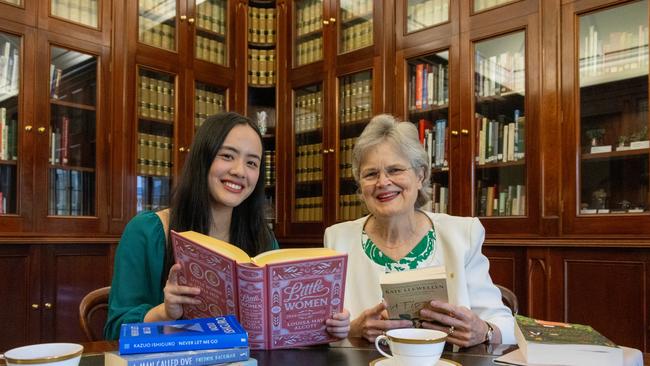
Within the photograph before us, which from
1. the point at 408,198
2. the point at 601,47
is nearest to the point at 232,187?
the point at 408,198

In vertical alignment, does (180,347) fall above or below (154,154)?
below

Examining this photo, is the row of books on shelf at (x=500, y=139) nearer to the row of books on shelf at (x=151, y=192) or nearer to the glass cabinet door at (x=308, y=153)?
the glass cabinet door at (x=308, y=153)

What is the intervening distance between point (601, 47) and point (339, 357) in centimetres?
233

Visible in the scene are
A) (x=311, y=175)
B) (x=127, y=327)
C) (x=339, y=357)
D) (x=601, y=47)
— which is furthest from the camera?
(x=311, y=175)

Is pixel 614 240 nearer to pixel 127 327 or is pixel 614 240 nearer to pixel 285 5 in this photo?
pixel 127 327

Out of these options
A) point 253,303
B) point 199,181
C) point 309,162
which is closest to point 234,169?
point 199,181

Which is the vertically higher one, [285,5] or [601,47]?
[285,5]

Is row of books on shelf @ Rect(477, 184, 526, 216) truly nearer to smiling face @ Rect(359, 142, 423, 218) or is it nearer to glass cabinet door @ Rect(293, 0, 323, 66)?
smiling face @ Rect(359, 142, 423, 218)

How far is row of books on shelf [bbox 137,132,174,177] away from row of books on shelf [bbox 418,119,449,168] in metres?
1.68

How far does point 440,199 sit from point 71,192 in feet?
7.12

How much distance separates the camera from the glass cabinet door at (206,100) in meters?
3.76

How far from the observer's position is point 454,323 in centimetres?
124

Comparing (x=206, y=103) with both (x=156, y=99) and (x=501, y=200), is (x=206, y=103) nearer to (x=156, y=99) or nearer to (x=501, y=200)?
(x=156, y=99)

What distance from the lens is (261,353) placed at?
1.10 m
